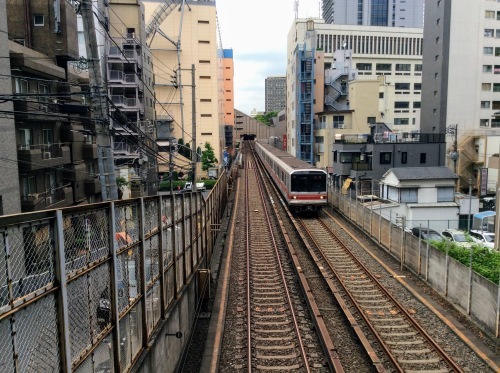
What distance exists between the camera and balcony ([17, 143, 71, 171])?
14.4 metres

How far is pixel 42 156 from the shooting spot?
15.7 metres

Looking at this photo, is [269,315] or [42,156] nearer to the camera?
[269,315]

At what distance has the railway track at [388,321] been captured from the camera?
7.41 metres

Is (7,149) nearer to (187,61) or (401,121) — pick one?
(187,61)

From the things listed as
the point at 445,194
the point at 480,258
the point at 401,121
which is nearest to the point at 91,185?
the point at 480,258

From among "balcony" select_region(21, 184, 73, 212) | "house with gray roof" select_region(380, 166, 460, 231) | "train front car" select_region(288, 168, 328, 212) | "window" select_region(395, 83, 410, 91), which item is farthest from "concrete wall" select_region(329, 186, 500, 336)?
"window" select_region(395, 83, 410, 91)

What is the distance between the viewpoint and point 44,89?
1675cm

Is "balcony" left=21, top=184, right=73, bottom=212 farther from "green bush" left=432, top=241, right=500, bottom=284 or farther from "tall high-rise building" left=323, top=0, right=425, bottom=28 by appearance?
"tall high-rise building" left=323, top=0, right=425, bottom=28

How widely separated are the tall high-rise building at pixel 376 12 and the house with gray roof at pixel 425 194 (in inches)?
3664

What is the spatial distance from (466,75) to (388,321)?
3474 centimetres

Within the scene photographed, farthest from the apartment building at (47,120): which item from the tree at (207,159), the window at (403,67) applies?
the window at (403,67)

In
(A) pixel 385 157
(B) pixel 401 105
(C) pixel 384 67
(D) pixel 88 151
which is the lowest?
(A) pixel 385 157

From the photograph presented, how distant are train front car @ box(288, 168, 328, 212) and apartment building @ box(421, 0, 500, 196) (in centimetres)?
2010

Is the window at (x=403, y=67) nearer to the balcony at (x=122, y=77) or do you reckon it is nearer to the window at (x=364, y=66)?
the window at (x=364, y=66)
